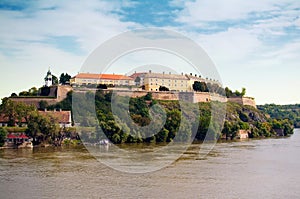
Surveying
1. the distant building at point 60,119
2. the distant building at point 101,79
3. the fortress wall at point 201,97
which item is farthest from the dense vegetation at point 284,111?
the distant building at point 60,119

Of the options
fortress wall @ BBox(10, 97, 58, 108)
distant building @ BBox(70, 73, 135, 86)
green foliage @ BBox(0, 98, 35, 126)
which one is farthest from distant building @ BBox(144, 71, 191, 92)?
green foliage @ BBox(0, 98, 35, 126)

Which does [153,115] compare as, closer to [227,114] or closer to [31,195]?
[227,114]

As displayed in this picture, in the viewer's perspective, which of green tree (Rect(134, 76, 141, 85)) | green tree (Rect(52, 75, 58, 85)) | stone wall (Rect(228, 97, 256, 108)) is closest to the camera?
green tree (Rect(52, 75, 58, 85))

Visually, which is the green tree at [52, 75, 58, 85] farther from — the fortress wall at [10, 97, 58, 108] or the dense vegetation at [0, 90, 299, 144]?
the fortress wall at [10, 97, 58, 108]

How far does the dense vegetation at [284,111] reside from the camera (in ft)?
262

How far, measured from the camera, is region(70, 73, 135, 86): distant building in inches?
1821

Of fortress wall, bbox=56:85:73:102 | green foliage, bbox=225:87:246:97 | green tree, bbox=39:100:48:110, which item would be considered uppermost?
green foliage, bbox=225:87:246:97

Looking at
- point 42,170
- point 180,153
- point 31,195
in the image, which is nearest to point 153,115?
point 180,153

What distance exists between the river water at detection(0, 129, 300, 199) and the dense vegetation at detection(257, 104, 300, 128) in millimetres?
Answer: 61721

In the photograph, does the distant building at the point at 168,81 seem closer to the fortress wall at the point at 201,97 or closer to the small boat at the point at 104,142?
the fortress wall at the point at 201,97

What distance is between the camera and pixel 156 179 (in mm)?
15031

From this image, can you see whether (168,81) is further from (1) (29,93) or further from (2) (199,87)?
(1) (29,93)

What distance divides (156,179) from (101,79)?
3361 centimetres

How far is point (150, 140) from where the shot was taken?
3180 centimetres
